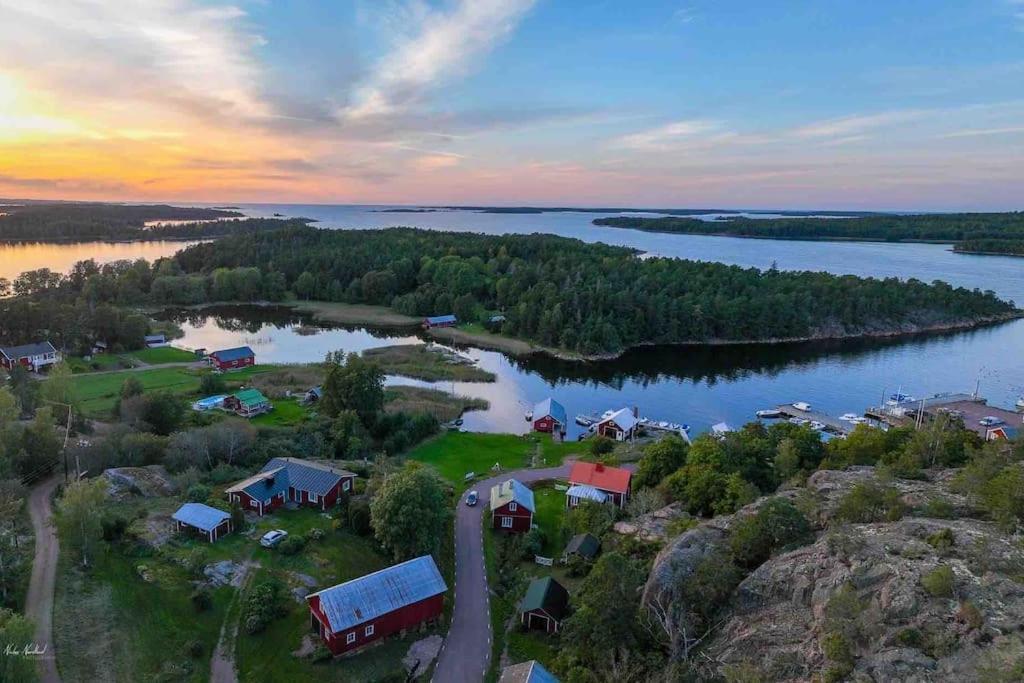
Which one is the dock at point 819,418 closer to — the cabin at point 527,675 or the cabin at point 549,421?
the cabin at point 549,421

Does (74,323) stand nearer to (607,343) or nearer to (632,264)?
(607,343)

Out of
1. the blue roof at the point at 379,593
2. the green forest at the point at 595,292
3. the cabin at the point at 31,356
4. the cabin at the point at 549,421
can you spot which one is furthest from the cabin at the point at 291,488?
the green forest at the point at 595,292

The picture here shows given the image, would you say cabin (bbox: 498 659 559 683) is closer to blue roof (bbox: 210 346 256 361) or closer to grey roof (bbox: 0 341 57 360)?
blue roof (bbox: 210 346 256 361)

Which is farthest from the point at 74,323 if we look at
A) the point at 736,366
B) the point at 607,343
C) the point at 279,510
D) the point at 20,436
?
the point at 736,366

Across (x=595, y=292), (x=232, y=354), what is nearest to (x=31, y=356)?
(x=232, y=354)

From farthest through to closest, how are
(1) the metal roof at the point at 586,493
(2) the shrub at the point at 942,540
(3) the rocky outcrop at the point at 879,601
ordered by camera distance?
(1) the metal roof at the point at 586,493, (2) the shrub at the point at 942,540, (3) the rocky outcrop at the point at 879,601

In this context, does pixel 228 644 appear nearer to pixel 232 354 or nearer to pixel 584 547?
pixel 584 547
